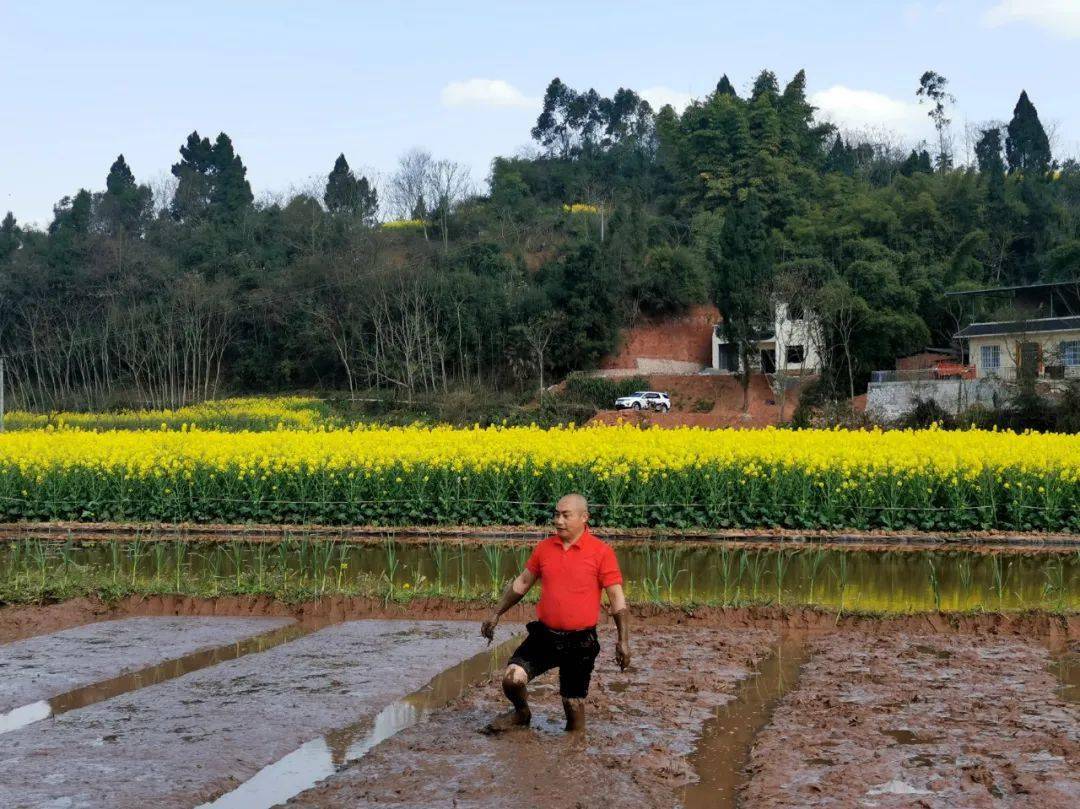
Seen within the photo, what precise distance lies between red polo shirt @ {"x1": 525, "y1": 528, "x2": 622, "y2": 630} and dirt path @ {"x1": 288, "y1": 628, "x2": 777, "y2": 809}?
749mm

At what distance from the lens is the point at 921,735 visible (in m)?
7.44

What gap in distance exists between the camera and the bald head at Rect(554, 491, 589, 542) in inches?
276

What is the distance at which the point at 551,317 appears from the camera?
55.3 meters

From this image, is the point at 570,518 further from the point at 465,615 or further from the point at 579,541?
the point at 465,615

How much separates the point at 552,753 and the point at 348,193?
271 feet

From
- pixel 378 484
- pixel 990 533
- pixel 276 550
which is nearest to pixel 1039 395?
pixel 990 533

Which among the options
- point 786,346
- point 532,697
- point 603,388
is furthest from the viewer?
point 603,388

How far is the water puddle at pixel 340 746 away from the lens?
6.49 m

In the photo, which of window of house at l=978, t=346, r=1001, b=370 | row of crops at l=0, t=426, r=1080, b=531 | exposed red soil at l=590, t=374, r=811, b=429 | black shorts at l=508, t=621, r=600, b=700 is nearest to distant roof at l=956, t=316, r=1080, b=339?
window of house at l=978, t=346, r=1001, b=370

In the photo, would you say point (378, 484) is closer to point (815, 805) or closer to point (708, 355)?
point (815, 805)

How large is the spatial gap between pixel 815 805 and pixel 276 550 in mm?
13037

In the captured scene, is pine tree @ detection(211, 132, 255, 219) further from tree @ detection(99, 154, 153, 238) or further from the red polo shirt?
the red polo shirt

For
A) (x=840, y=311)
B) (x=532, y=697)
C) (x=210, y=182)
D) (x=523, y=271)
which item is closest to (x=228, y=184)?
(x=210, y=182)

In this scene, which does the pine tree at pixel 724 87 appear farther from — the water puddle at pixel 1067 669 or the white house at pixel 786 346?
the water puddle at pixel 1067 669
